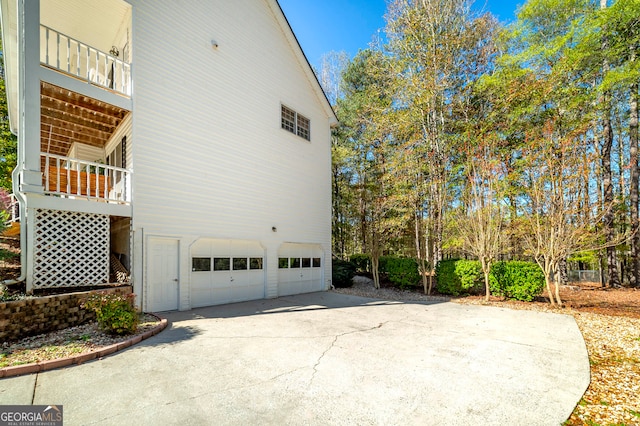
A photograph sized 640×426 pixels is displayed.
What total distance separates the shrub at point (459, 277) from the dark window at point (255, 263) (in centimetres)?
686

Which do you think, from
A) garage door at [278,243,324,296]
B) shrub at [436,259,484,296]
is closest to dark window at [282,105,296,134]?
garage door at [278,243,324,296]

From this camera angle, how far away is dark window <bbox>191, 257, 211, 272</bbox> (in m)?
8.28

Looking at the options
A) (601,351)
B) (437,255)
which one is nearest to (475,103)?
(437,255)

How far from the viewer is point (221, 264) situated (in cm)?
897

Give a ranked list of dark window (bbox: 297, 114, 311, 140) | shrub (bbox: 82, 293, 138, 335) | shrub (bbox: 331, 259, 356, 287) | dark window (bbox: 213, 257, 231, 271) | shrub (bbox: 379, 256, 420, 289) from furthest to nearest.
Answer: shrub (bbox: 331, 259, 356, 287) < shrub (bbox: 379, 256, 420, 289) < dark window (bbox: 297, 114, 311, 140) < dark window (bbox: 213, 257, 231, 271) < shrub (bbox: 82, 293, 138, 335)

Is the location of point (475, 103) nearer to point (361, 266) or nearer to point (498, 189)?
point (498, 189)

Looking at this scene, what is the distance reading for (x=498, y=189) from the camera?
9625 millimetres

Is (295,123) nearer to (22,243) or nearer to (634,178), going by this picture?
(22,243)

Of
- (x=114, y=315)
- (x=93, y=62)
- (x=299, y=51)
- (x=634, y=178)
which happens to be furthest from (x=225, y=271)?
(x=634, y=178)

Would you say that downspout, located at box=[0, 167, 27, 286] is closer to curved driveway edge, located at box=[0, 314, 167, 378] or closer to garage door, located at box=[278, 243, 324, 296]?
curved driveway edge, located at box=[0, 314, 167, 378]

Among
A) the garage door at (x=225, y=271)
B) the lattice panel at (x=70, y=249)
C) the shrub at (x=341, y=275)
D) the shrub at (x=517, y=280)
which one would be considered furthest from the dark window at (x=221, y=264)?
the shrub at (x=517, y=280)

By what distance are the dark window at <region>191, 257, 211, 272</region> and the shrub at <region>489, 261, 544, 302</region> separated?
916 cm

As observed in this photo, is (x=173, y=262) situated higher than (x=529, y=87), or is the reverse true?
(x=529, y=87)

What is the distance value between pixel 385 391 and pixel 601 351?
4180mm
